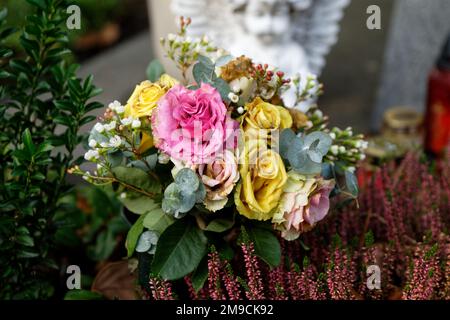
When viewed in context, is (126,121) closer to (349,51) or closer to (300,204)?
(300,204)

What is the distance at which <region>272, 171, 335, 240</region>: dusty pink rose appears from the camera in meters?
0.84

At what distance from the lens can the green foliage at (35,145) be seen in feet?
3.24

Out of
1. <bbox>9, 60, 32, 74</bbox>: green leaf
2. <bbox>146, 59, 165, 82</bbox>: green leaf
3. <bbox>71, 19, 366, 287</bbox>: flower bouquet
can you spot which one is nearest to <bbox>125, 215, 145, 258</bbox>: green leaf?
<bbox>71, 19, 366, 287</bbox>: flower bouquet

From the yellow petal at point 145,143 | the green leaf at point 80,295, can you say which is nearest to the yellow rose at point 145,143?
the yellow petal at point 145,143

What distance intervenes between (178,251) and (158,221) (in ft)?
0.22

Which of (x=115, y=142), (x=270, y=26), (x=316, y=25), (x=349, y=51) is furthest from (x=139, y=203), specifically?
(x=349, y=51)

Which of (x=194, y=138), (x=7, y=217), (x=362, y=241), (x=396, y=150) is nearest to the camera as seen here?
(x=194, y=138)

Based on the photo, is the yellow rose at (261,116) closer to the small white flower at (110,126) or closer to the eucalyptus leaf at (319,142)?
the eucalyptus leaf at (319,142)

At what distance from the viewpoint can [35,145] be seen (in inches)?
40.3

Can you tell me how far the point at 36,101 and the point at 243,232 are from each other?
21.5 inches

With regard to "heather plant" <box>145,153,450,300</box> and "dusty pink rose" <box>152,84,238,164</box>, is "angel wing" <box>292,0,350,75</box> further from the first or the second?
"dusty pink rose" <box>152,84,238,164</box>

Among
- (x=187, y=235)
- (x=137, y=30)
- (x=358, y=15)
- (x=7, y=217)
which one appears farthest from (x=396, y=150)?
(x=137, y=30)

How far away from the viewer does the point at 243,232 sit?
2.81 feet
